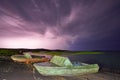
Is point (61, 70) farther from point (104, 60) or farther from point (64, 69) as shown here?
point (104, 60)

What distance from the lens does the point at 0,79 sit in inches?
817

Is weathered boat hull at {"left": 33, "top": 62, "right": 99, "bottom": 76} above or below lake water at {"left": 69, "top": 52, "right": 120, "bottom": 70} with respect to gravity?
below

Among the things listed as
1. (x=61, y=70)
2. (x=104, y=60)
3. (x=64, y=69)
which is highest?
(x=104, y=60)

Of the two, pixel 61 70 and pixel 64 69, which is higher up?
pixel 64 69

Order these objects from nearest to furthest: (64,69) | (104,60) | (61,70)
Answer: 1. (61,70)
2. (64,69)
3. (104,60)

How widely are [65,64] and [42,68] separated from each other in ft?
11.8

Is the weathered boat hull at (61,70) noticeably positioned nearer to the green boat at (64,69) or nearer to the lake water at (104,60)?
the green boat at (64,69)

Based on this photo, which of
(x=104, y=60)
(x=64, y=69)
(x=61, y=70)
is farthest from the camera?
(x=104, y=60)

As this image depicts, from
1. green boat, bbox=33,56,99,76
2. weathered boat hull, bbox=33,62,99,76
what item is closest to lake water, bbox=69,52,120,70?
green boat, bbox=33,56,99,76

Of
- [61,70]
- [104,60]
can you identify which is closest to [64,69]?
[61,70]

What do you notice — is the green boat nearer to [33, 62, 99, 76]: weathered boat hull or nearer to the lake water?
[33, 62, 99, 76]: weathered boat hull

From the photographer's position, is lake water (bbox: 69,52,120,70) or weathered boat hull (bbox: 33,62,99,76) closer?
weathered boat hull (bbox: 33,62,99,76)

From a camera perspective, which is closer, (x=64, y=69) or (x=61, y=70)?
(x=61, y=70)

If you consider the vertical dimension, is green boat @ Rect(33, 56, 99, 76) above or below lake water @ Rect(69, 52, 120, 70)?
below
